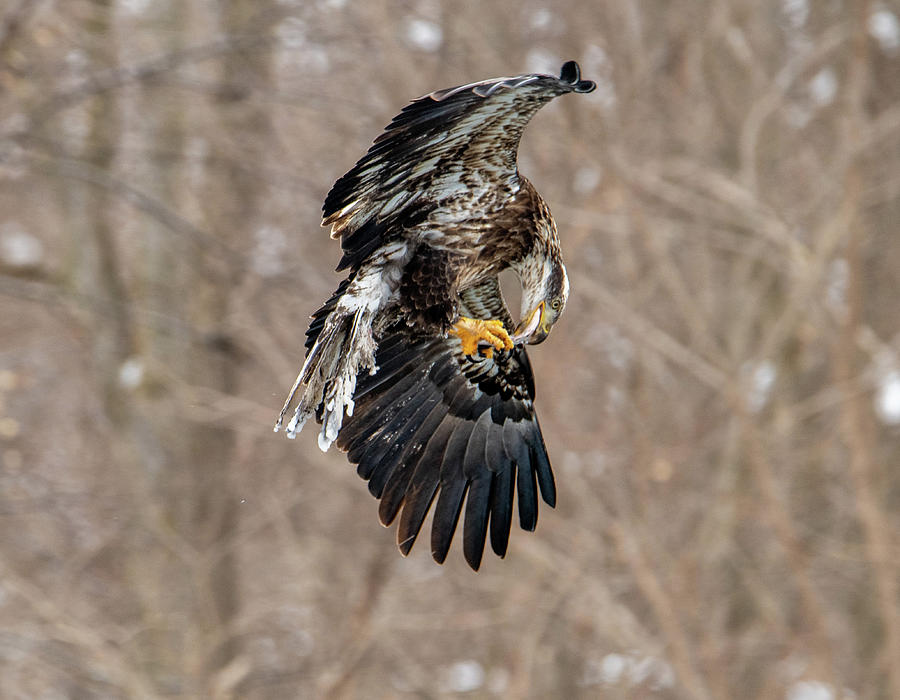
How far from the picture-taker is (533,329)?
4.50 m

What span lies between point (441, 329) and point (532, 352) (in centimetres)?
401

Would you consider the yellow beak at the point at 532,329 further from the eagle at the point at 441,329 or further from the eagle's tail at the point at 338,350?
the eagle's tail at the point at 338,350

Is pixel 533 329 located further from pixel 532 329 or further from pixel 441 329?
pixel 441 329

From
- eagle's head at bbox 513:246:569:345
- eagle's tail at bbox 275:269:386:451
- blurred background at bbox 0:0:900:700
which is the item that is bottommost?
eagle's tail at bbox 275:269:386:451

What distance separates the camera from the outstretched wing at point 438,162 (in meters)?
3.69

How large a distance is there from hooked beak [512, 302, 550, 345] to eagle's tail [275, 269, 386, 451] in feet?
1.79

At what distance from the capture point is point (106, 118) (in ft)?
29.3

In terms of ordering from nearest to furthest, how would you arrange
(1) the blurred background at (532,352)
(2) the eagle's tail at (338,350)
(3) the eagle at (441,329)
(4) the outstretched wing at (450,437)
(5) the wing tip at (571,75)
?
(5) the wing tip at (571,75)
(3) the eagle at (441,329)
(2) the eagle's tail at (338,350)
(4) the outstretched wing at (450,437)
(1) the blurred background at (532,352)

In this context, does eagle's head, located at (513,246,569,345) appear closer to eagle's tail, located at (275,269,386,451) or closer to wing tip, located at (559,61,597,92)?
eagle's tail, located at (275,269,386,451)

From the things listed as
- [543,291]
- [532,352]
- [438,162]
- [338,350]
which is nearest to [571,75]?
[438,162]

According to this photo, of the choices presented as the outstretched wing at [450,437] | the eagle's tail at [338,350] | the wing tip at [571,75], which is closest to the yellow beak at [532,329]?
the outstretched wing at [450,437]

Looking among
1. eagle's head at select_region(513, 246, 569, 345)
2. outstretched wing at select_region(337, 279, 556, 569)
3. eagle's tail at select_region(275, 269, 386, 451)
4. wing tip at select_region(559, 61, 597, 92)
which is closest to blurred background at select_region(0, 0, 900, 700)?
outstretched wing at select_region(337, 279, 556, 569)

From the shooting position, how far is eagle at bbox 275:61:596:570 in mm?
4164

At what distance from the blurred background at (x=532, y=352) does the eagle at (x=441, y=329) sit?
2.90 meters
